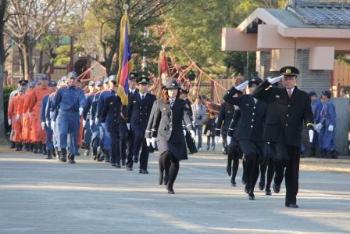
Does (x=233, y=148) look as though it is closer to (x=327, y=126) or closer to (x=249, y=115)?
(x=249, y=115)

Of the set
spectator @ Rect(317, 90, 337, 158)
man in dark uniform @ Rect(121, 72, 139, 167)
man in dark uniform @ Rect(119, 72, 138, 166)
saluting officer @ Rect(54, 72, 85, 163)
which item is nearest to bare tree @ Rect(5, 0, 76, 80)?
spectator @ Rect(317, 90, 337, 158)

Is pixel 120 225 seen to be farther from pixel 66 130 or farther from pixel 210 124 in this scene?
pixel 210 124

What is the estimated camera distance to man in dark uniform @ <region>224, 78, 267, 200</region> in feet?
56.3

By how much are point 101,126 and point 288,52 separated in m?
6.37

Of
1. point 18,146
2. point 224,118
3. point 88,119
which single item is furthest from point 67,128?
point 18,146

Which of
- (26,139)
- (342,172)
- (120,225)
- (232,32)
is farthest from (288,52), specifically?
(120,225)

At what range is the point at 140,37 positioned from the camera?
154ft

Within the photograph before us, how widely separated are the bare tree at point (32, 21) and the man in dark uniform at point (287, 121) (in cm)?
3136

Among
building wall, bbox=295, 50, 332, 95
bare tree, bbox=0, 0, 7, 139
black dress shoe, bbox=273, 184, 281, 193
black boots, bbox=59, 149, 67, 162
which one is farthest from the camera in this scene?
bare tree, bbox=0, 0, 7, 139

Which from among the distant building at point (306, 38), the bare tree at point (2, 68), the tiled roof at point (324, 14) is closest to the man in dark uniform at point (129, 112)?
the distant building at point (306, 38)

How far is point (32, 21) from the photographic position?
49.6 m

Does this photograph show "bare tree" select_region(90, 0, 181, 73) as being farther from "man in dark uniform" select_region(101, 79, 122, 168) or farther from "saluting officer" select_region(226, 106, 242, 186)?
"saluting officer" select_region(226, 106, 242, 186)

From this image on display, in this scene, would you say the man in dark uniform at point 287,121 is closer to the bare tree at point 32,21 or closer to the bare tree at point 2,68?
the bare tree at point 2,68

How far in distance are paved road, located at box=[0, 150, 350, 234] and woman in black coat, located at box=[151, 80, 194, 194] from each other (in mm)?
408
